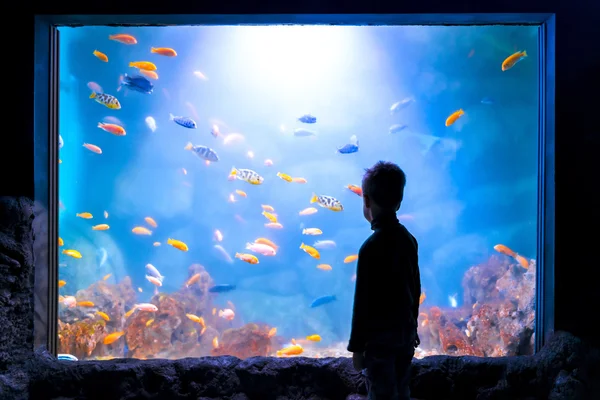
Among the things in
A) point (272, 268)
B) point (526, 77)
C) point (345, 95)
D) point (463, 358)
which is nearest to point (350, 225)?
point (272, 268)

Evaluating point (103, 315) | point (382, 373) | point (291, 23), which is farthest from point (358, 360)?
point (103, 315)

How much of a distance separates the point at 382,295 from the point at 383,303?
0.04 m

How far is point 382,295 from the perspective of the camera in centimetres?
202

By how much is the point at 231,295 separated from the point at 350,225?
5.04 meters

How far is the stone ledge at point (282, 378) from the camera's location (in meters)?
3.19

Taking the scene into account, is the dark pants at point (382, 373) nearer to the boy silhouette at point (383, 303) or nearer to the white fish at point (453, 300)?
the boy silhouette at point (383, 303)

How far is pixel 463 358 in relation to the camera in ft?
11.0

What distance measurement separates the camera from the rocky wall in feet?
10.4

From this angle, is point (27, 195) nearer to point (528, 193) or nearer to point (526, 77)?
point (528, 193)

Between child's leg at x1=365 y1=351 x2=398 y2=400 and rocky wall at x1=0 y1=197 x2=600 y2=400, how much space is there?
1.27m

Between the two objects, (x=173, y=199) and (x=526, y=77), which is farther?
(x=173, y=199)

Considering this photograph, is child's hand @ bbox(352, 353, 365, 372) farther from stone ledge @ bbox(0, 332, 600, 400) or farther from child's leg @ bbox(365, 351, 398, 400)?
stone ledge @ bbox(0, 332, 600, 400)

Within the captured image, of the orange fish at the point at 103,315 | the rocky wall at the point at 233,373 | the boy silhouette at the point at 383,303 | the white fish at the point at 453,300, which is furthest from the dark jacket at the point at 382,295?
the white fish at the point at 453,300

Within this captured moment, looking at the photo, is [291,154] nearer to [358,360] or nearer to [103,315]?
[103,315]
